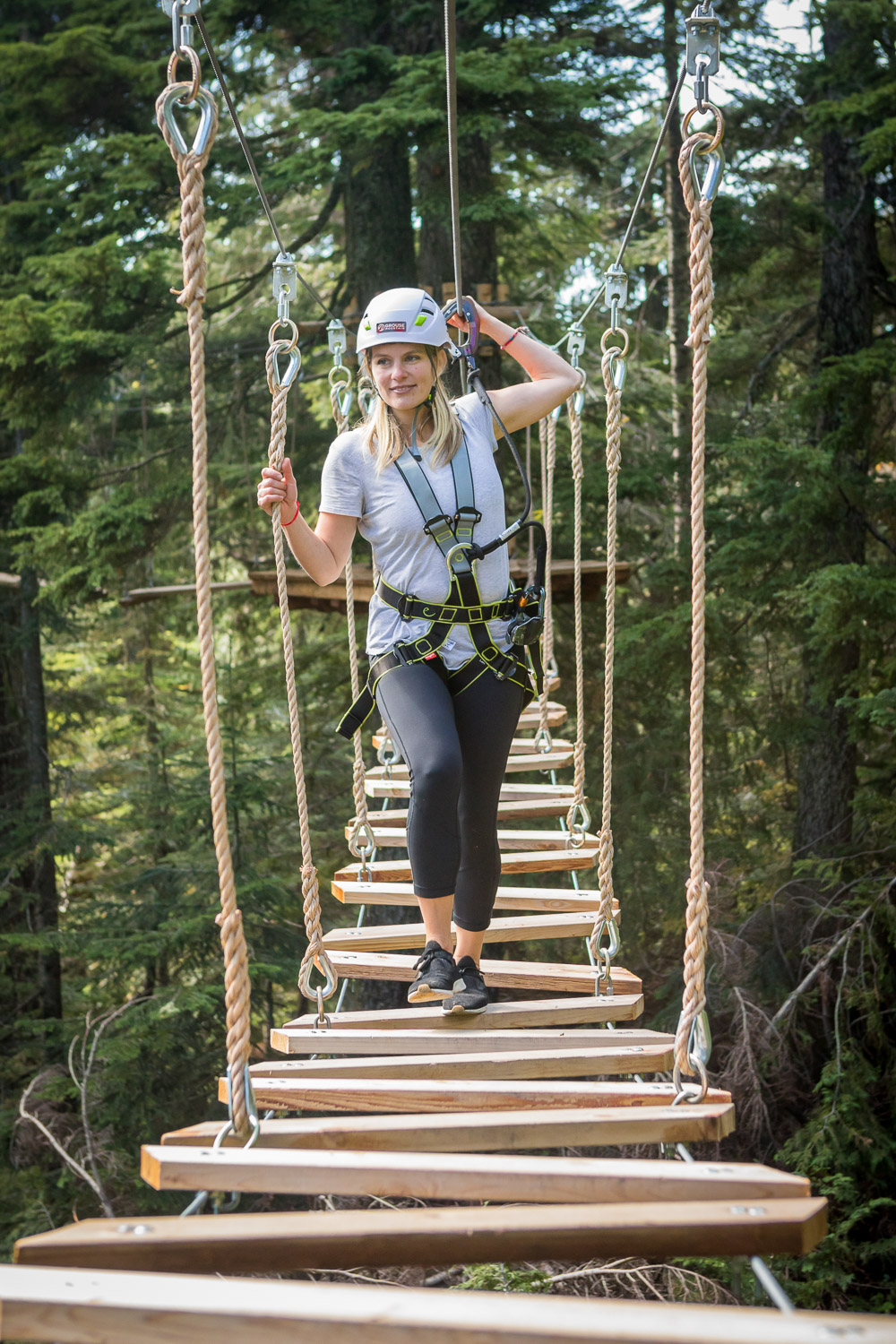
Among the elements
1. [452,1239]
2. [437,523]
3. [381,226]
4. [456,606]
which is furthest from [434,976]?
[381,226]

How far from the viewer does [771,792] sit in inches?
335

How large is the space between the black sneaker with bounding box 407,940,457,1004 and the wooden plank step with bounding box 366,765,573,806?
3.21 ft

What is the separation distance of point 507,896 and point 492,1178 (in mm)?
1452

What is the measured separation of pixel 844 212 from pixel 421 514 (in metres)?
4.79

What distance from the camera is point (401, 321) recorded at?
6.67 ft

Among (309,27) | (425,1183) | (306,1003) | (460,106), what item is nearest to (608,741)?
(425,1183)

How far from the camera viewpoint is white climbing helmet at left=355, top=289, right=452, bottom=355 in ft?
6.67

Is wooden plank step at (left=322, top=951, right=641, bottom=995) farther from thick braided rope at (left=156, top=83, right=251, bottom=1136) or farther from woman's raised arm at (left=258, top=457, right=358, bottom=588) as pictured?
thick braided rope at (left=156, top=83, right=251, bottom=1136)

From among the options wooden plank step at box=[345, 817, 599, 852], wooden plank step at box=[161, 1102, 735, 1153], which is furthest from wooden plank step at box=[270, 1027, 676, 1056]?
wooden plank step at box=[345, 817, 599, 852]

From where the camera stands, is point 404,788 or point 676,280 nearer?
point 404,788

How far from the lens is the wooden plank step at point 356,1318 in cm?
83

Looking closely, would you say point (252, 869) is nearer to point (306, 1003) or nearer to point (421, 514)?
point (306, 1003)

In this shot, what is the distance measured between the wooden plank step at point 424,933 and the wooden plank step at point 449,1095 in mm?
728

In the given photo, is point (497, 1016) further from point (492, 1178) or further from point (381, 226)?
point (381, 226)
